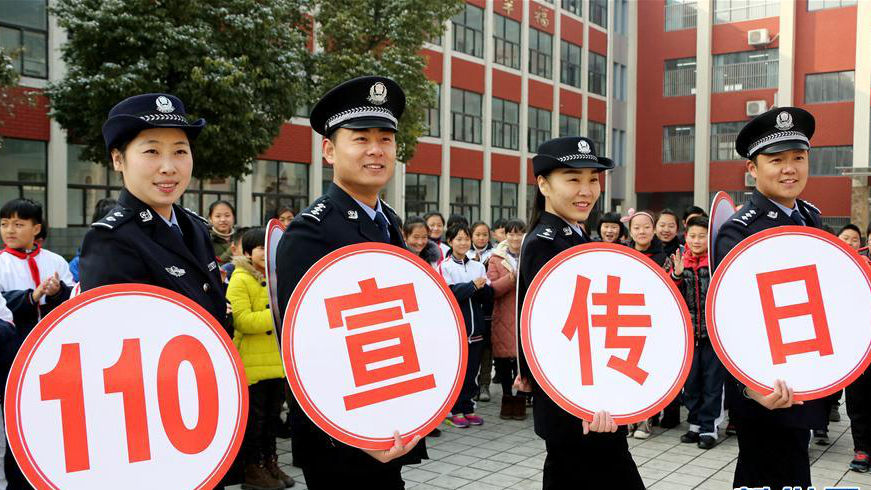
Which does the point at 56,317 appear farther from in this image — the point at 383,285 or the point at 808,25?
the point at 808,25

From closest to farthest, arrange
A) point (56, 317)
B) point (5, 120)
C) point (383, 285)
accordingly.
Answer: point (56, 317) → point (383, 285) → point (5, 120)

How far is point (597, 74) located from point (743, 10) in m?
6.59

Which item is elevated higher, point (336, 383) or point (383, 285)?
point (383, 285)

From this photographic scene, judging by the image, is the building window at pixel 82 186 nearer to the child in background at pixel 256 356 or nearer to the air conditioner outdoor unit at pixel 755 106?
the child in background at pixel 256 356

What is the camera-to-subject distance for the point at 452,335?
2461 millimetres

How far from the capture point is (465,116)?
2669cm

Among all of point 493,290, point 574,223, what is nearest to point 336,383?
point 574,223

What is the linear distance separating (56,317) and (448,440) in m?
4.66

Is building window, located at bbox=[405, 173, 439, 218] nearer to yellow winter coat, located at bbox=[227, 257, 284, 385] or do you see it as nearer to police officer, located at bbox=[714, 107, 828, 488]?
yellow winter coat, located at bbox=[227, 257, 284, 385]

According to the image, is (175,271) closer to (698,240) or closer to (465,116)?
(698,240)

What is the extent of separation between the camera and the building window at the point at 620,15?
3403cm

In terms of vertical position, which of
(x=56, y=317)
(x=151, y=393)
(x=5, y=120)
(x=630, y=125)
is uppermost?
(x=630, y=125)

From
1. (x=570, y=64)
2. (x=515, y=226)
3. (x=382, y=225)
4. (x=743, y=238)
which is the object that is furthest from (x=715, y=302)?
(x=570, y=64)

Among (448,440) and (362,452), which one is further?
(448,440)
